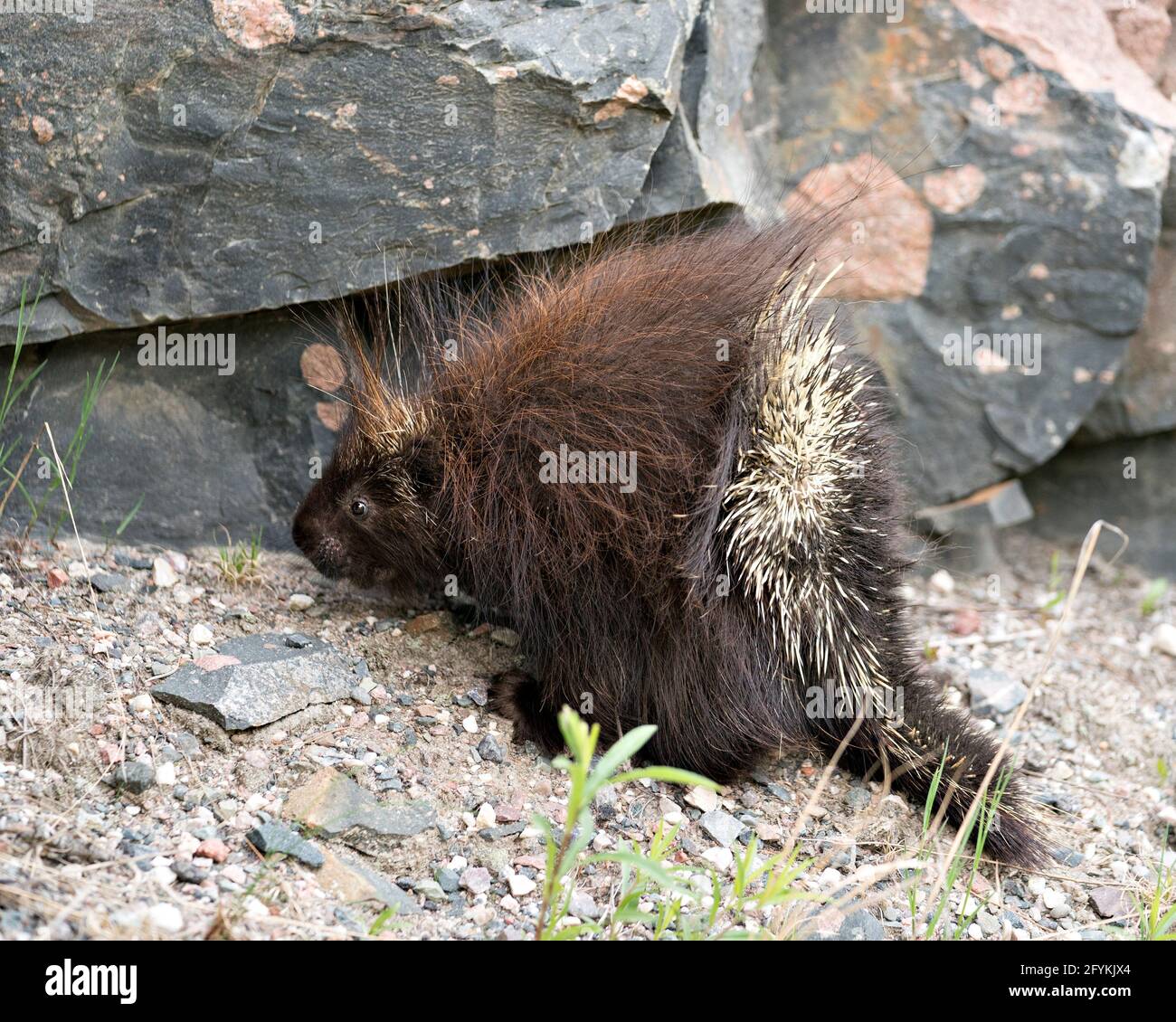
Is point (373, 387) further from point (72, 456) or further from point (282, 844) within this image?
point (282, 844)

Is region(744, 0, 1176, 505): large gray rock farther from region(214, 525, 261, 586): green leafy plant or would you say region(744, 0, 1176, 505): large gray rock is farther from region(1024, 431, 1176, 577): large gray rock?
region(214, 525, 261, 586): green leafy plant

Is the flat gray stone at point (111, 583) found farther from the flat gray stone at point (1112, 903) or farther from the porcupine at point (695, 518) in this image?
the flat gray stone at point (1112, 903)

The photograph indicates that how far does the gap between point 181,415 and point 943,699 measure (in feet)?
8.58

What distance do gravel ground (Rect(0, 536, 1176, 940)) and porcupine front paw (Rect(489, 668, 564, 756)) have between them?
6cm

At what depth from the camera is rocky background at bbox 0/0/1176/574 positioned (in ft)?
10.8

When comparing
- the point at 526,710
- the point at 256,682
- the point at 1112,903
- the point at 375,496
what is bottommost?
the point at 1112,903

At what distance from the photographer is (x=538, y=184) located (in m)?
3.58

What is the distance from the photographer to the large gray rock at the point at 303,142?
3229 mm

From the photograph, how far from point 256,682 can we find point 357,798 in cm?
46

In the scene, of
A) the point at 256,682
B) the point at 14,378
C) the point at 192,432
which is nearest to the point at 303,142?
the point at 192,432

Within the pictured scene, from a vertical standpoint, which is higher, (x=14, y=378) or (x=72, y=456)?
(x=14, y=378)

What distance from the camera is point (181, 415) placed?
373 cm

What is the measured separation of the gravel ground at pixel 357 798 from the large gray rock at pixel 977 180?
1.37 meters

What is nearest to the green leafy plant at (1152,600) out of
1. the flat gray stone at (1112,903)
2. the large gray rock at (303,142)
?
the flat gray stone at (1112,903)
